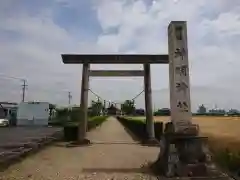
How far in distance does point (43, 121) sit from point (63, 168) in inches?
1564

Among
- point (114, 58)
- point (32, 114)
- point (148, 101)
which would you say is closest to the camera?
point (114, 58)

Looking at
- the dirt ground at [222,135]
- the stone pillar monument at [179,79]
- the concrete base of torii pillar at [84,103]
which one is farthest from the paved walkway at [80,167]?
the concrete base of torii pillar at [84,103]

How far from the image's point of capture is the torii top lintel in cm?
1744

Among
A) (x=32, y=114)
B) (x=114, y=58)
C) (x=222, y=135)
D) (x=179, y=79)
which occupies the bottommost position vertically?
(x=222, y=135)

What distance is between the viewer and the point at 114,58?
17.4 metres

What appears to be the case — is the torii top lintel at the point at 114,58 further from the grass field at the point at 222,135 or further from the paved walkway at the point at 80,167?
the paved walkway at the point at 80,167

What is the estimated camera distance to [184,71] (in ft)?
33.0

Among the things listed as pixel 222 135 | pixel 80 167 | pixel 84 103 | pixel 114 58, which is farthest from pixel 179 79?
pixel 222 135

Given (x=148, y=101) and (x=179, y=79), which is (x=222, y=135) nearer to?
(x=148, y=101)

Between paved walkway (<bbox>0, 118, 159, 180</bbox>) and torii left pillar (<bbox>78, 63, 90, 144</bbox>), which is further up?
torii left pillar (<bbox>78, 63, 90, 144</bbox>)

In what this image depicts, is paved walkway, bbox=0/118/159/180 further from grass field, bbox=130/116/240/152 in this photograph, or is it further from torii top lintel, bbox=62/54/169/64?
torii top lintel, bbox=62/54/169/64

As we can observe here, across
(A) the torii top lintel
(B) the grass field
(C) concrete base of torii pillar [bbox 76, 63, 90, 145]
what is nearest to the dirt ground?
(B) the grass field

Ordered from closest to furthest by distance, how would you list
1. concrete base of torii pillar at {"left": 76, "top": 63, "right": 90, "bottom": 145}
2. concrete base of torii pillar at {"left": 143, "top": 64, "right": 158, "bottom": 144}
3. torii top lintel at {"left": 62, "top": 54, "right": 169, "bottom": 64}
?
1. torii top lintel at {"left": 62, "top": 54, "right": 169, "bottom": 64}
2. concrete base of torii pillar at {"left": 76, "top": 63, "right": 90, "bottom": 145}
3. concrete base of torii pillar at {"left": 143, "top": 64, "right": 158, "bottom": 144}

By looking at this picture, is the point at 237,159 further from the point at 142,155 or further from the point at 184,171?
the point at 142,155
